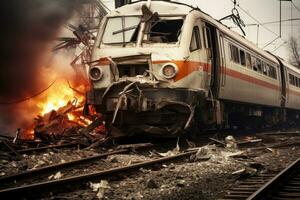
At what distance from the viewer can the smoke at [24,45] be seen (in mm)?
12922

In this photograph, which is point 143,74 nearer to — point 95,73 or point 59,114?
point 95,73

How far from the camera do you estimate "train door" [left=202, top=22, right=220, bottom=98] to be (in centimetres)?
1106

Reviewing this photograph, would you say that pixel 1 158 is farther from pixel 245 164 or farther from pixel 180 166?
pixel 245 164

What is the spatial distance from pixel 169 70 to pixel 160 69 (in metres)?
0.19

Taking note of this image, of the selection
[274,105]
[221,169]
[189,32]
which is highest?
[189,32]

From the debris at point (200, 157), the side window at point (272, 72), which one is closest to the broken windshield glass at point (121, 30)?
the debris at point (200, 157)

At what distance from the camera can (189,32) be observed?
10172 mm

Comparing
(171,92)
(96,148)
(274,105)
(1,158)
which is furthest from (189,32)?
(274,105)

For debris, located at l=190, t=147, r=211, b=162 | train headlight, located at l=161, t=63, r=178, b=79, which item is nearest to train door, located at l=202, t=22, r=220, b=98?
train headlight, located at l=161, t=63, r=178, b=79

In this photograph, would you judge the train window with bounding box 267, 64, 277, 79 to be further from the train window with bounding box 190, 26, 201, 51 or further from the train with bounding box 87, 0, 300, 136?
the train window with bounding box 190, 26, 201, 51

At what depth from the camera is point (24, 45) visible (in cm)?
1357

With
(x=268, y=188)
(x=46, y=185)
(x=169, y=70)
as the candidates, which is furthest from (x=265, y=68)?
(x=46, y=185)

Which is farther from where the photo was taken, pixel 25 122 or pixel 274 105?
pixel 274 105

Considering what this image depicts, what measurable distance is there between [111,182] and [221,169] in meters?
2.23
